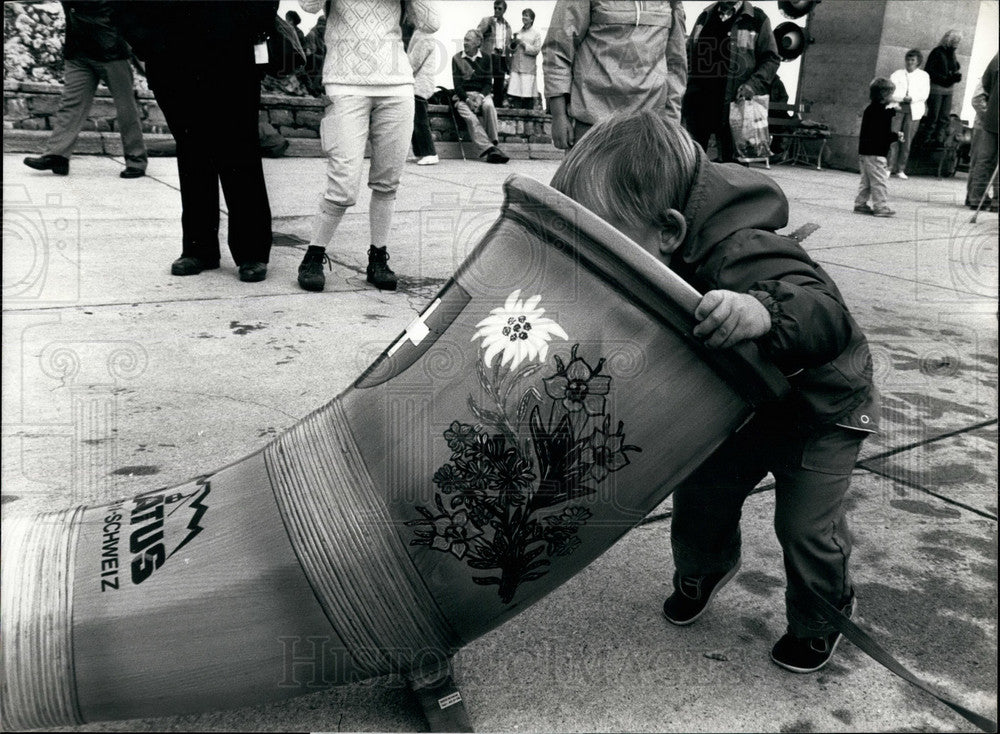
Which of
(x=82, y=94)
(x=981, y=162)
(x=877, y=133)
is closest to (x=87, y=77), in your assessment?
(x=82, y=94)

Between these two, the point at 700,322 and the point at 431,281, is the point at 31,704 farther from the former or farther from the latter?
the point at 431,281

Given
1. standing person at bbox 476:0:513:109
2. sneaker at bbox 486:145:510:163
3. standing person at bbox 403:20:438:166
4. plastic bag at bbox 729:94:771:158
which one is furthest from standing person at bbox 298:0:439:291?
standing person at bbox 476:0:513:109

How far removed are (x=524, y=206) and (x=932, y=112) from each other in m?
13.0

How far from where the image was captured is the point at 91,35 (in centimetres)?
599

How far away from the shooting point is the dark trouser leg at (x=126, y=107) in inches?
243

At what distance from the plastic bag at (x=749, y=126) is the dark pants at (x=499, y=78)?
4.16m

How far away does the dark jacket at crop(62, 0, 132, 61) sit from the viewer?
586 cm

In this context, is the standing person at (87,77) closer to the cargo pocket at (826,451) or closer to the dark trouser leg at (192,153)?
the dark trouser leg at (192,153)

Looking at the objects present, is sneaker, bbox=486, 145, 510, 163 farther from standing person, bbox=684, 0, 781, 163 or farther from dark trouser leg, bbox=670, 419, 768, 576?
dark trouser leg, bbox=670, 419, 768, 576

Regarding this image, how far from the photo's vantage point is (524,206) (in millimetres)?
1422

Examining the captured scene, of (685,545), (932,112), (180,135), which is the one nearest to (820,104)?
(932,112)

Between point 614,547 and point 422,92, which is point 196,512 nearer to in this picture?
point 614,547

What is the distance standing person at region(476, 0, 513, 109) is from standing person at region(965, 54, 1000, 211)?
18.8 feet

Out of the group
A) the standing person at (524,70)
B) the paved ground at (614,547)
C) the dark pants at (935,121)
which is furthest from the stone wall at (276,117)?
the dark pants at (935,121)
